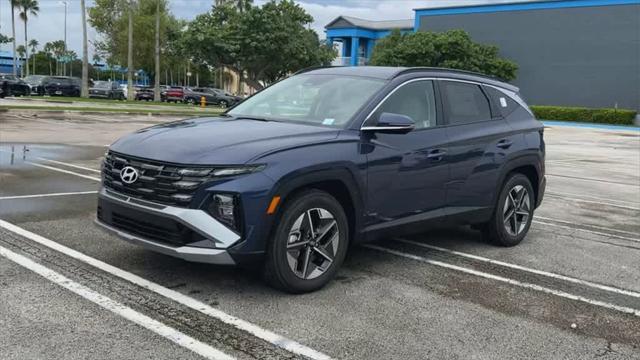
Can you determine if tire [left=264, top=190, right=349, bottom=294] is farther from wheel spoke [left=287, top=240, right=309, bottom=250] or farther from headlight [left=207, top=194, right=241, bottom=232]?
headlight [left=207, top=194, right=241, bottom=232]

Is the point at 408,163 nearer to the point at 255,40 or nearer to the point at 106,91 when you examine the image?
the point at 255,40

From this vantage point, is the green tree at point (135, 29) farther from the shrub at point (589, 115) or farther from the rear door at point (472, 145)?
the rear door at point (472, 145)

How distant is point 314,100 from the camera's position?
5.50 meters

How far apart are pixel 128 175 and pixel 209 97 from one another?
4759cm

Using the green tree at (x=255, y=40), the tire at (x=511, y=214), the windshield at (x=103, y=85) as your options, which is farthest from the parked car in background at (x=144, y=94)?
the tire at (x=511, y=214)

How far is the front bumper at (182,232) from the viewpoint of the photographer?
4180 millimetres

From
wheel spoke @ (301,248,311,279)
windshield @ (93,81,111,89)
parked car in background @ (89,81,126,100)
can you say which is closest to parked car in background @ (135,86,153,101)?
parked car in background @ (89,81,126,100)

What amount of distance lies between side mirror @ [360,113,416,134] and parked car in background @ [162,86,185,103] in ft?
160

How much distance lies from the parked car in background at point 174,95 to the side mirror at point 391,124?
48762 mm

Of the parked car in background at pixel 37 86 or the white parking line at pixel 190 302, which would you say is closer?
the white parking line at pixel 190 302

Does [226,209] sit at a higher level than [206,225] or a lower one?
higher

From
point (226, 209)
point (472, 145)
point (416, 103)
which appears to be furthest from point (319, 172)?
point (472, 145)

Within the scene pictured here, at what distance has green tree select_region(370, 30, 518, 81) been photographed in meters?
49.1

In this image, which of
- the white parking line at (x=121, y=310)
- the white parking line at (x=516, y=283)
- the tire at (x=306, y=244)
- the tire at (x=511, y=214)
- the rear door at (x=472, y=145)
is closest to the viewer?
the white parking line at (x=121, y=310)
